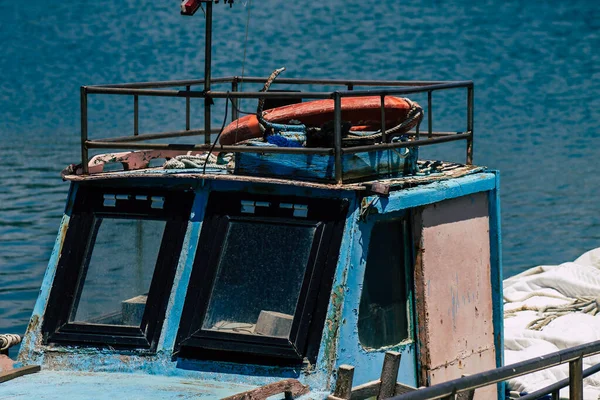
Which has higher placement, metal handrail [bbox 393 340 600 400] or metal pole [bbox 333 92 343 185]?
metal pole [bbox 333 92 343 185]

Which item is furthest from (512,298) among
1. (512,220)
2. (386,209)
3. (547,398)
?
(512,220)

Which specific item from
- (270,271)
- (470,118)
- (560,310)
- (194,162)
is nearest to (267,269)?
(270,271)

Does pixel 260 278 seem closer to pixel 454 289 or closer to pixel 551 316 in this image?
pixel 454 289

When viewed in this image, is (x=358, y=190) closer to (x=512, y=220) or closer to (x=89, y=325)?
(x=89, y=325)

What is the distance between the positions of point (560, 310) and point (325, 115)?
5.47 m

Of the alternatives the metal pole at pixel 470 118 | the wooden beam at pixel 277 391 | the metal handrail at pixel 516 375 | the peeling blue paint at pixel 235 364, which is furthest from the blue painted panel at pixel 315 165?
the metal handrail at pixel 516 375

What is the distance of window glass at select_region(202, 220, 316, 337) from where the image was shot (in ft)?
24.9

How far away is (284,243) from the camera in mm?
7684

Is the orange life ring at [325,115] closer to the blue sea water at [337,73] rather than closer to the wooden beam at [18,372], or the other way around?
the wooden beam at [18,372]

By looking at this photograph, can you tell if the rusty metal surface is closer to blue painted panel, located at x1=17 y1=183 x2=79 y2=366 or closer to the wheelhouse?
the wheelhouse

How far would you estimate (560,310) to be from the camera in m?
12.9

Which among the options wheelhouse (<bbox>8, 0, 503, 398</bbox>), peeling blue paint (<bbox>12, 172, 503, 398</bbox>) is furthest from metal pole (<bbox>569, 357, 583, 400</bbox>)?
peeling blue paint (<bbox>12, 172, 503, 398</bbox>)

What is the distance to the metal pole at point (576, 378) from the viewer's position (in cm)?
733

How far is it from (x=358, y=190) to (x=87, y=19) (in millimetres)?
59115
